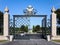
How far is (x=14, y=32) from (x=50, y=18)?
586 cm

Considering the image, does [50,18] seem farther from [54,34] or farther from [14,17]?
[14,17]

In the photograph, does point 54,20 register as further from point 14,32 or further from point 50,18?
point 14,32

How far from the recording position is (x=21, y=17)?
30.7m

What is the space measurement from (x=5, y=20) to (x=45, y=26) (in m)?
6.18

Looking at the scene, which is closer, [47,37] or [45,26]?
[47,37]

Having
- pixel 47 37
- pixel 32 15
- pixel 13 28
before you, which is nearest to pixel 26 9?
pixel 32 15


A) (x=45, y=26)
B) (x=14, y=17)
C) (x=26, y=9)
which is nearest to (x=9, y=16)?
(x=14, y=17)

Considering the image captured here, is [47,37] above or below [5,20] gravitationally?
below

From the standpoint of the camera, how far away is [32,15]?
30328 millimetres

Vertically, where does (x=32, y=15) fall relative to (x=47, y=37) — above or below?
above

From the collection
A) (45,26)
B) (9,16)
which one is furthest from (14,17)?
(45,26)

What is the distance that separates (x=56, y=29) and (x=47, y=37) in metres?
1.78

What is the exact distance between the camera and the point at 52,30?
28922 mm

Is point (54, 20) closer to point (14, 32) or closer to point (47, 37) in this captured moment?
point (47, 37)
